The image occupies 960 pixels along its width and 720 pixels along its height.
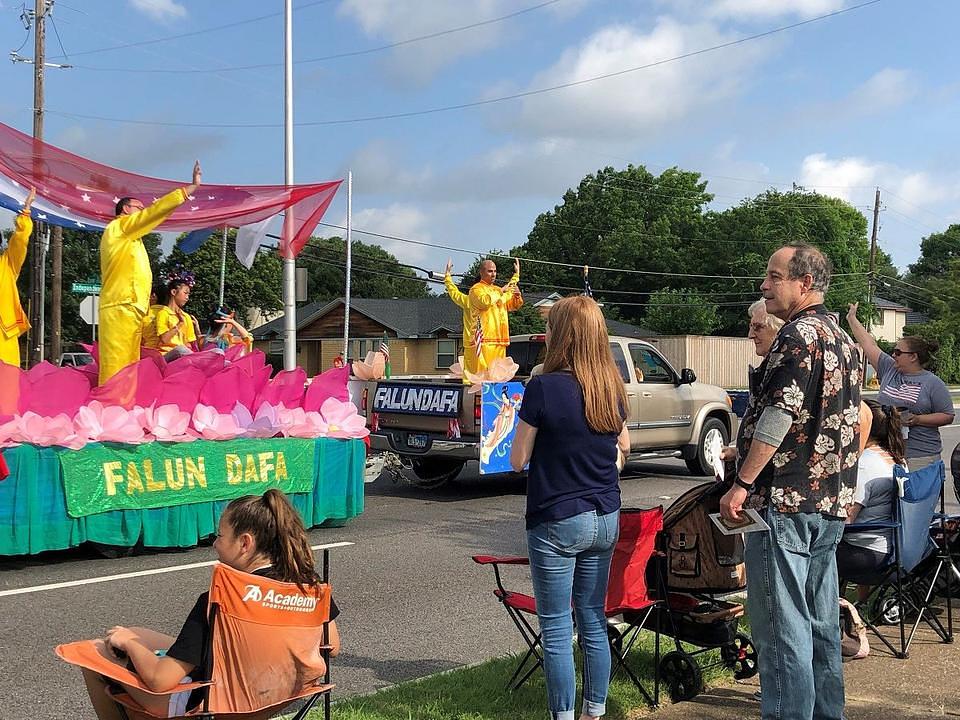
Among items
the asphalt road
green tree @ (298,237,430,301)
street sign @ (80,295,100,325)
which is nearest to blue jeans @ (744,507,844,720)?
the asphalt road

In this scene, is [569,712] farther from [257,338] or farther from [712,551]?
[257,338]

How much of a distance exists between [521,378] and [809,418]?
8.40 meters

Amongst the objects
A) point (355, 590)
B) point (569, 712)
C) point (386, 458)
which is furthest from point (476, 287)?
point (569, 712)

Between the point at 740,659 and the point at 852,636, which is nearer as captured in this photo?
the point at 740,659

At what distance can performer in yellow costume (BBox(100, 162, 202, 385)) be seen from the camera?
25.8 ft

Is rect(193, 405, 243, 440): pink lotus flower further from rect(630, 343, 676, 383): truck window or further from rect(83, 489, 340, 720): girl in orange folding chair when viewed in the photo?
rect(630, 343, 676, 383): truck window

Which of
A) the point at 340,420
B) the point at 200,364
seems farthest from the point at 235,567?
the point at 340,420

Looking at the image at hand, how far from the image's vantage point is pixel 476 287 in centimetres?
1259

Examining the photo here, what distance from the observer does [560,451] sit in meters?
3.62

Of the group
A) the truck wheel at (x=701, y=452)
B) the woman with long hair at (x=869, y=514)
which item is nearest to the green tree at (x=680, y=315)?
the truck wheel at (x=701, y=452)

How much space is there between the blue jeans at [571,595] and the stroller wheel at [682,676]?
70 centimetres

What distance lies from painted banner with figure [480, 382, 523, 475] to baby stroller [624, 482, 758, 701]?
5202 mm

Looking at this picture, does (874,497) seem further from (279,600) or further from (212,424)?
(212,424)

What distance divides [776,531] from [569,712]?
3.32ft
